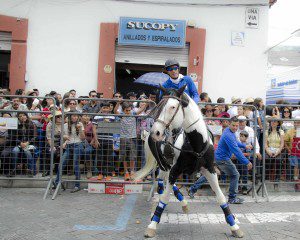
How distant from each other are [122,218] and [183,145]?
1745mm

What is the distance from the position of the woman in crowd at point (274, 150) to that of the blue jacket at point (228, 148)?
1155 millimetres

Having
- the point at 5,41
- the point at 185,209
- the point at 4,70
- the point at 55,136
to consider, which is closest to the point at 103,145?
the point at 55,136

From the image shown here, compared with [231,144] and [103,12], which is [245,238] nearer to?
[231,144]

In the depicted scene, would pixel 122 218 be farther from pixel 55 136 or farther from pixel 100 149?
pixel 55 136

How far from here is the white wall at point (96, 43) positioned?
12.4 metres

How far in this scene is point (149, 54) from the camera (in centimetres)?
1286

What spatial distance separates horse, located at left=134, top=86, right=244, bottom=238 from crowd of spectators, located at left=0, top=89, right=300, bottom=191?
2.19 metres

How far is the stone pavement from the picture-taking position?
213 inches

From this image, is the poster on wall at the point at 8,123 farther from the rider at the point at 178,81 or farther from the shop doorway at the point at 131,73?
the shop doorway at the point at 131,73

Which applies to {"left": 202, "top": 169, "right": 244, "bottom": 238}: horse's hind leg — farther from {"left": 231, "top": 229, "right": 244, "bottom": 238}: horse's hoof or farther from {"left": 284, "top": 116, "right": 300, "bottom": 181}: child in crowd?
{"left": 284, "top": 116, "right": 300, "bottom": 181}: child in crowd

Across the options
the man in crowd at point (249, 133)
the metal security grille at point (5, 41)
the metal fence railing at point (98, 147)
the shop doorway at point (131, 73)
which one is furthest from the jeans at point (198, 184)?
the metal security grille at point (5, 41)

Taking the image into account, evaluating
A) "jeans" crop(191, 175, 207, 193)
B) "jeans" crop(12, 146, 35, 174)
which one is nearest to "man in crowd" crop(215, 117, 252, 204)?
"jeans" crop(191, 175, 207, 193)

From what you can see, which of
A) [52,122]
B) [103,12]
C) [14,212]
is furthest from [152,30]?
[14,212]

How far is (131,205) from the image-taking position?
7035 mm
